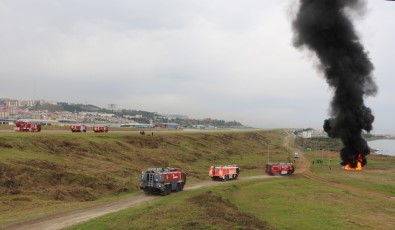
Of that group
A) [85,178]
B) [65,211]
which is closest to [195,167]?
[85,178]

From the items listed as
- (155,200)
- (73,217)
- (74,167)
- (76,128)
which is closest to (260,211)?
(155,200)

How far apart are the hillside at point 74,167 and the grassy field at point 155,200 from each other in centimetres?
12

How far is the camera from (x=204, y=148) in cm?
12812

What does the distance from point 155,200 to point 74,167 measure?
20614mm

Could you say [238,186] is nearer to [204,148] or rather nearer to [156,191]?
[156,191]

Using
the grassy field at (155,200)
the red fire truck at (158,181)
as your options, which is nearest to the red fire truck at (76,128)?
→ the grassy field at (155,200)

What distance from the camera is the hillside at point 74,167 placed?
4772 centimetres

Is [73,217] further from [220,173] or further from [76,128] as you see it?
[76,128]

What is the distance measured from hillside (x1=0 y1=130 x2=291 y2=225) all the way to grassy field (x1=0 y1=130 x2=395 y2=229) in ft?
0.40

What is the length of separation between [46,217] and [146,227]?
438 inches

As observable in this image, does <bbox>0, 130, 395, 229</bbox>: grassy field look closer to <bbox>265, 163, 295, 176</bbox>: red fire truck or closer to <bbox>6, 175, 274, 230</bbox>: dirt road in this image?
<bbox>6, 175, 274, 230</bbox>: dirt road

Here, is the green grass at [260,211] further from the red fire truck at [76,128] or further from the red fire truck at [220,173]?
the red fire truck at [76,128]

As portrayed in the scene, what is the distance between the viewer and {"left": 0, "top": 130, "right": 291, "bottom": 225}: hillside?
47.7 m

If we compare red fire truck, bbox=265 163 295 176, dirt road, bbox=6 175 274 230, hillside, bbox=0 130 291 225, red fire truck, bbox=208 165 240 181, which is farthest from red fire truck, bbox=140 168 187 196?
red fire truck, bbox=265 163 295 176
